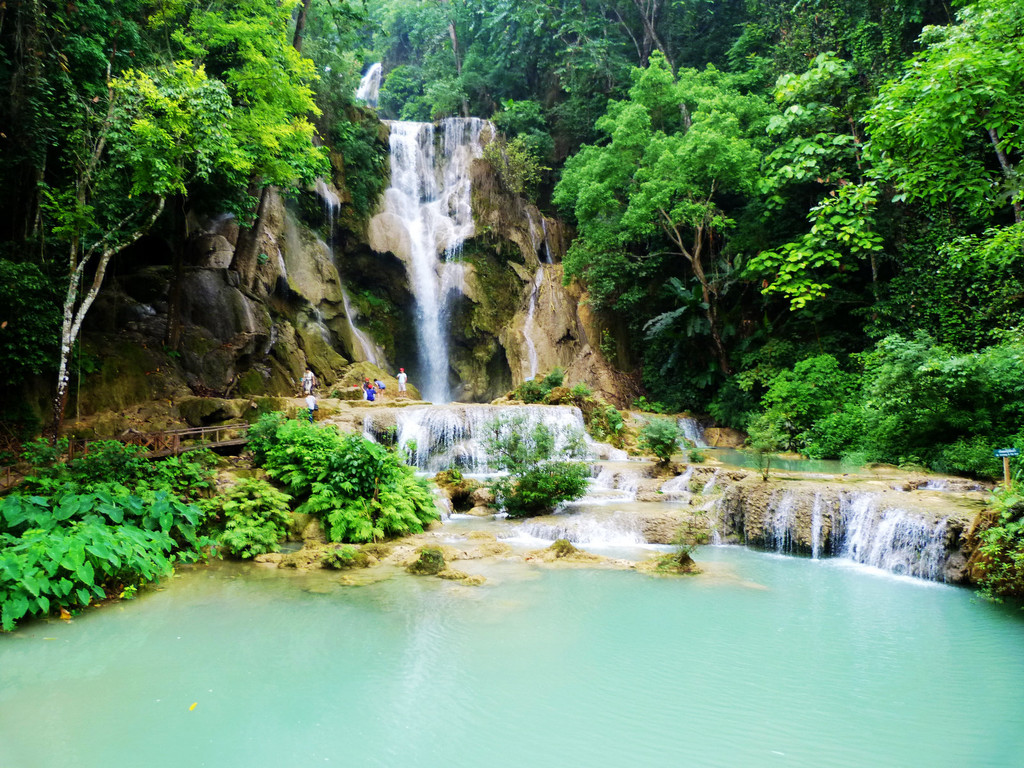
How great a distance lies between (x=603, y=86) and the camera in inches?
1021

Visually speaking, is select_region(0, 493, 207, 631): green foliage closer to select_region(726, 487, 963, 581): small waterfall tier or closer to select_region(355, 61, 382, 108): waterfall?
select_region(726, 487, 963, 581): small waterfall tier

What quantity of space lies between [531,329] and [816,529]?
15.2 meters

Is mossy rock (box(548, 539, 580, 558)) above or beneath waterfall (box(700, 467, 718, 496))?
beneath

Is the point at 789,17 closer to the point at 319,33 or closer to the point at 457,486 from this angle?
the point at 319,33

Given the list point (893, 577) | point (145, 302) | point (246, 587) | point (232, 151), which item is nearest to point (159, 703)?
point (246, 587)

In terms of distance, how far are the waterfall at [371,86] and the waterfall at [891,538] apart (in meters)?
34.3

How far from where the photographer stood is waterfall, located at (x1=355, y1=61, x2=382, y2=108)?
35.4 m

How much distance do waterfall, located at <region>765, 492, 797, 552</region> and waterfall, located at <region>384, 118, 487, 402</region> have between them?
49.4ft

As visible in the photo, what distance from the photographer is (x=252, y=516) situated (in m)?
8.54

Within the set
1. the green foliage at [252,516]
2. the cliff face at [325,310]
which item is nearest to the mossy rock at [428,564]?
the green foliage at [252,516]

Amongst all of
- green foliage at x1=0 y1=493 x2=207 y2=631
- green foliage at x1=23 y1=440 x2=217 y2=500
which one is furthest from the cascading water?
green foliage at x1=23 y1=440 x2=217 y2=500

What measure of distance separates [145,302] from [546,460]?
11891 millimetres

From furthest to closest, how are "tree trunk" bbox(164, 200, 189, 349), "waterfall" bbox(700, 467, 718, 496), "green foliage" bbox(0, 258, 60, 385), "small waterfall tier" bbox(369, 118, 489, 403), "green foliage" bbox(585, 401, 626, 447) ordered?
"small waterfall tier" bbox(369, 118, 489, 403), "green foliage" bbox(585, 401, 626, 447), "tree trunk" bbox(164, 200, 189, 349), "waterfall" bbox(700, 467, 718, 496), "green foliage" bbox(0, 258, 60, 385)

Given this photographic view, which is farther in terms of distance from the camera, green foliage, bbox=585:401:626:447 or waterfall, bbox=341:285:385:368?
waterfall, bbox=341:285:385:368
